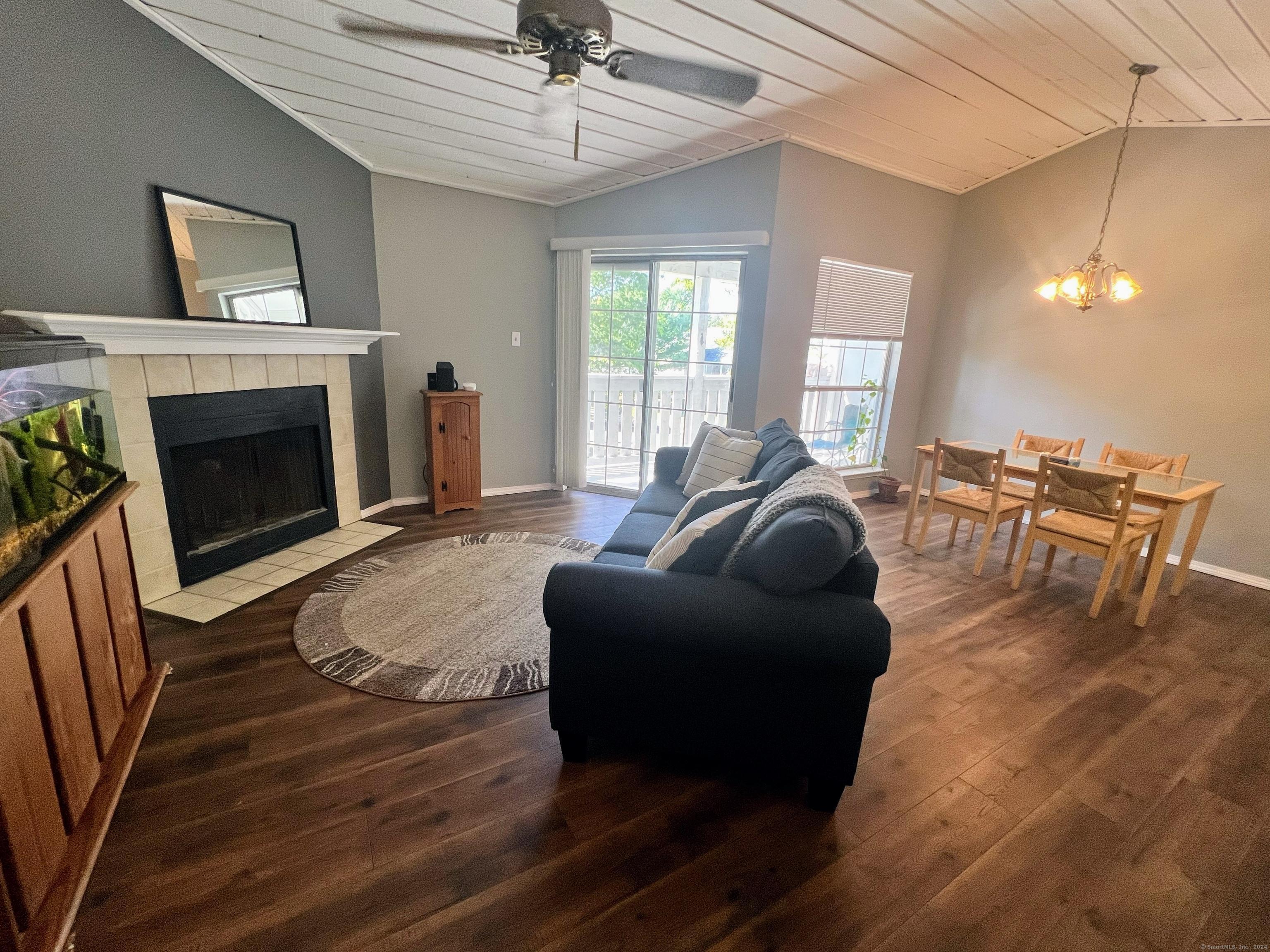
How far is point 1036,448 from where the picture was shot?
3.99 m

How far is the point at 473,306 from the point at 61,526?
132 inches

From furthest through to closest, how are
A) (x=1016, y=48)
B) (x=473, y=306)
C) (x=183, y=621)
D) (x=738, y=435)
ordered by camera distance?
(x=473, y=306) < (x=738, y=435) < (x=1016, y=48) < (x=183, y=621)

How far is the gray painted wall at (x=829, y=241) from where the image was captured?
3.82m

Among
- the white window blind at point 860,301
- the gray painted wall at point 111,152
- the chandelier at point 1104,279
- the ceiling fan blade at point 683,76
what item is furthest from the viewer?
the white window blind at point 860,301

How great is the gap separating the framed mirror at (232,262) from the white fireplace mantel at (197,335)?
10 centimetres

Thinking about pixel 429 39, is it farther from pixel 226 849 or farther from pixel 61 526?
pixel 226 849

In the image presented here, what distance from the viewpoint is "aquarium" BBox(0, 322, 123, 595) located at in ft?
3.96

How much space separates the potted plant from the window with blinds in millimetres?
220

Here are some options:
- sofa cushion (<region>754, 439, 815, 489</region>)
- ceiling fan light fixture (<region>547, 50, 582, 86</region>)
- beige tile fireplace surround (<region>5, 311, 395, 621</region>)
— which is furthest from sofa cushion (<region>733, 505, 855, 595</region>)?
beige tile fireplace surround (<region>5, 311, 395, 621</region>)

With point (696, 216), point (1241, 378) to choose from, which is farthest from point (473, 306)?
point (1241, 378)

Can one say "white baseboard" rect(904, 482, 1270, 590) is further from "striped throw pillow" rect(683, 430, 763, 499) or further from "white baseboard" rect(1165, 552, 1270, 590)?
"striped throw pillow" rect(683, 430, 763, 499)

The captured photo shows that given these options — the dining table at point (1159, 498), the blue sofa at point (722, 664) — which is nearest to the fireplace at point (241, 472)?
the blue sofa at point (722, 664)

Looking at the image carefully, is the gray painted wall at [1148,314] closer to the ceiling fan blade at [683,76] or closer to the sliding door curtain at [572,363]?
the sliding door curtain at [572,363]

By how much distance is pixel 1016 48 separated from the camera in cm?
268
